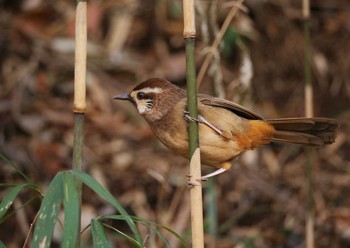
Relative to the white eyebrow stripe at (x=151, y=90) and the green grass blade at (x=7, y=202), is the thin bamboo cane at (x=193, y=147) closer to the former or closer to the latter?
the green grass blade at (x=7, y=202)

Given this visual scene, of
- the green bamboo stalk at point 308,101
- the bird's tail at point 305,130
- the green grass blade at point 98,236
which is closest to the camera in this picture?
the green grass blade at point 98,236

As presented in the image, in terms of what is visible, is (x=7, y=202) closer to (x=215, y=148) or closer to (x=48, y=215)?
(x=48, y=215)

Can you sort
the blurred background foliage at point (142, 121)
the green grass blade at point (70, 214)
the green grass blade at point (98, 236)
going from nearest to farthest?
1. the green grass blade at point (70, 214)
2. the green grass blade at point (98, 236)
3. the blurred background foliage at point (142, 121)

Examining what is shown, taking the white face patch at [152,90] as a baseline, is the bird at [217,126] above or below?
below

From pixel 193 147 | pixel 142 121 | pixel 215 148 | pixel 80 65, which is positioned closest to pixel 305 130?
pixel 215 148

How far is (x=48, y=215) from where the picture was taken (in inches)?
96.3

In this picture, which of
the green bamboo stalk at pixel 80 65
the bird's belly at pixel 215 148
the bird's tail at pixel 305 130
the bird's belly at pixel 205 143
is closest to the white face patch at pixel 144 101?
the bird's belly at pixel 205 143

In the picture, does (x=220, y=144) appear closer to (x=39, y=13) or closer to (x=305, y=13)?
(x=305, y=13)

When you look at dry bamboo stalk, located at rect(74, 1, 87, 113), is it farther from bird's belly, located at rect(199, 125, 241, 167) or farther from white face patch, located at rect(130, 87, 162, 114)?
white face patch, located at rect(130, 87, 162, 114)

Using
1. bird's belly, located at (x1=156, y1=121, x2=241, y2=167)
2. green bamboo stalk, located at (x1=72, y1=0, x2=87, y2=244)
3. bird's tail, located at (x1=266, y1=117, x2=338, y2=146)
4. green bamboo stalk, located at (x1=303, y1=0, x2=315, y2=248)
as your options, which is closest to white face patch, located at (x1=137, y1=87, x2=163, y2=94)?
bird's belly, located at (x1=156, y1=121, x2=241, y2=167)

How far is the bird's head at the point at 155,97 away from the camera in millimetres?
3594

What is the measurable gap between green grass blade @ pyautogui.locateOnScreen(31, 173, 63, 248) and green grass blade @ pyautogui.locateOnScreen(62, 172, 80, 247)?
0.04 m

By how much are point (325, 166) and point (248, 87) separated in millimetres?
2343

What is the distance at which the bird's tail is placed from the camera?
11.8 ft
